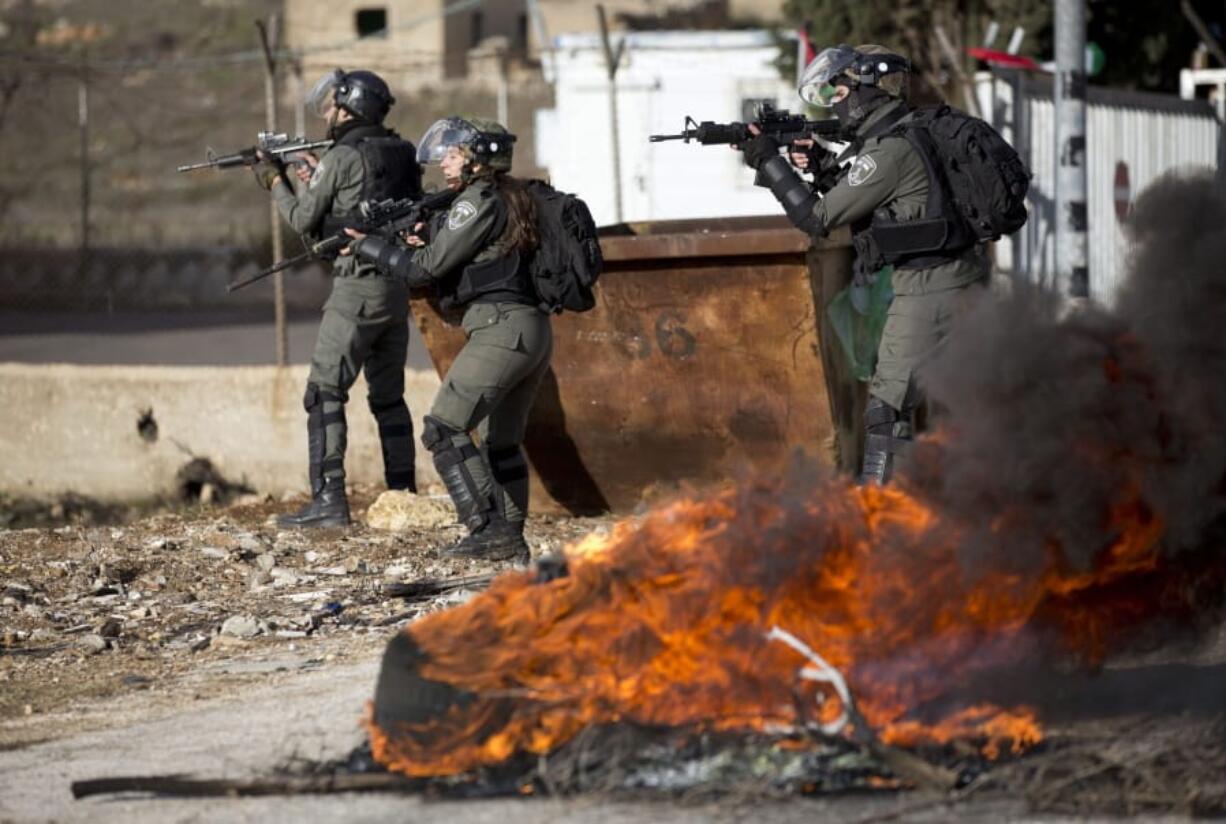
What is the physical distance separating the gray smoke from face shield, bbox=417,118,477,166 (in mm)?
3132

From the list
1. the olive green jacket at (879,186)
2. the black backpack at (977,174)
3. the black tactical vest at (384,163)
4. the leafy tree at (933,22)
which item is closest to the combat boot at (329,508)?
the black tactical vest at (384,163)

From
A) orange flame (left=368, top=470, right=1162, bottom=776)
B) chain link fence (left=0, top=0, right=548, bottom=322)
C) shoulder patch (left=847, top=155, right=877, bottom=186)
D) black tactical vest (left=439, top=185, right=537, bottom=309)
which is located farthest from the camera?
chain link fence (left=0, top=0, right=548, bottom=322)

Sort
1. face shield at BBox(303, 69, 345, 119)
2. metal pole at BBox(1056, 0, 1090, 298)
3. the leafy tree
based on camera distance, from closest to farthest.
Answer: face shield at BBox(303, 69, 345, 119), metal pole at BBox(1056, 0, 1090, 298), the leafy tree

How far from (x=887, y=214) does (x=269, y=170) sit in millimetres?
3336

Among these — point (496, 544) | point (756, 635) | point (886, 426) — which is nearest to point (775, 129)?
point (886, 426)

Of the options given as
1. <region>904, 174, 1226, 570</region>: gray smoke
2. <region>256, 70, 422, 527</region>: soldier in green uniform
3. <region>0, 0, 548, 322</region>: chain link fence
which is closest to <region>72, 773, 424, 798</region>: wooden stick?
<region>904, 174, 1226, 570</region>: gray smoke

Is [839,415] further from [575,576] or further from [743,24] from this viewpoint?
[743,24]

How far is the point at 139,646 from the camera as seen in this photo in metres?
7.31

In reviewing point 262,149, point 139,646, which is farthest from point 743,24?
point 139,646

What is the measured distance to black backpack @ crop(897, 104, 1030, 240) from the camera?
24.9ft

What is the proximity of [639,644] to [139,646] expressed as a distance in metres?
3.05

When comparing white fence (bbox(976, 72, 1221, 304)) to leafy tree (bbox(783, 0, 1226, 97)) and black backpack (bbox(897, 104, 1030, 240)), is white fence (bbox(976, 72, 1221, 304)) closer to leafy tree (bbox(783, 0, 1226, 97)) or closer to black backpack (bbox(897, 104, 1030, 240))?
leafy tree (bbox(783, 0, 1226, 97))

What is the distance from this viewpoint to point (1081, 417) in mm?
4914

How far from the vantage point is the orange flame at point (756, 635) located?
4.86 meters
